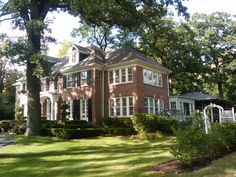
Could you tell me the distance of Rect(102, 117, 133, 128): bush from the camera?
26.4 metres

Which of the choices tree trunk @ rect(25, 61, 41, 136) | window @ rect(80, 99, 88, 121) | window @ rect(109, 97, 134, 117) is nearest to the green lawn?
tree trunk @ rect(25, 61, 41, 136)

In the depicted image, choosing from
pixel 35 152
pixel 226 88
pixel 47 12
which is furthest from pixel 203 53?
pixel 35 152

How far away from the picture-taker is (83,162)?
1319cm

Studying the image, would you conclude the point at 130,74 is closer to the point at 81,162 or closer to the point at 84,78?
the point at 84,78

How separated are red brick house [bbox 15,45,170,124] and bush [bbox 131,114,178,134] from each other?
3483mm

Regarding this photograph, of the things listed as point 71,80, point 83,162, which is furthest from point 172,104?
point 83,162

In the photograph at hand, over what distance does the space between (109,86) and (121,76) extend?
1672 millimetres

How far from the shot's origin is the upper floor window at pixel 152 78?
94.8 feet

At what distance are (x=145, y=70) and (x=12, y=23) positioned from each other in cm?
1228

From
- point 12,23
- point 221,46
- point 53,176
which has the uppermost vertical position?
point 221,46

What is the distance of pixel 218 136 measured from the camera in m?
12.6

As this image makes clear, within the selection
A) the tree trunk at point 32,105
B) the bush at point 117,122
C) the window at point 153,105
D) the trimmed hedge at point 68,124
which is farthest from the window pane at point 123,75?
the tree trunk at point 32,105

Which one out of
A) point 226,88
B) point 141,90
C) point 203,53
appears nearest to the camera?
point 141,90

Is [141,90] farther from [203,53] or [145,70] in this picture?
[203,53]
